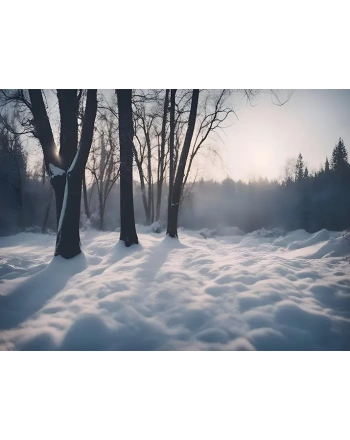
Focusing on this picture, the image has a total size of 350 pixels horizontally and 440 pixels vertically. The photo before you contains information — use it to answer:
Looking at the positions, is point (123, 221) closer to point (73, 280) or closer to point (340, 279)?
point (73, 280)

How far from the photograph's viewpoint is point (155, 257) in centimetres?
462

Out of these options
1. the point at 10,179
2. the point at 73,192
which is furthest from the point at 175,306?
the point at 10,179

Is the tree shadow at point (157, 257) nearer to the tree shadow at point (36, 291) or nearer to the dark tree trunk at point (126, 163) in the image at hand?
the dark tree trunk at point (126, 163)

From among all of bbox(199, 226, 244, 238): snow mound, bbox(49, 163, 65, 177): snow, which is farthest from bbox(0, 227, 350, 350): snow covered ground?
bbox(199, 226, 244, 238): snow mound

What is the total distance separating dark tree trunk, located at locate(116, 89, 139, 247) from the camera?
4961 millimetres

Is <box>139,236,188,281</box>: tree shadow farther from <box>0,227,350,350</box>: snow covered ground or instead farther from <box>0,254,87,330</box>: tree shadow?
<box>0,254,87,330</box>: tree shadow

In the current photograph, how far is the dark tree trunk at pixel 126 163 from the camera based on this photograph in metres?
4.96

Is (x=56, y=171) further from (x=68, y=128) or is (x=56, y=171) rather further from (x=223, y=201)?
(x=223, y=201)

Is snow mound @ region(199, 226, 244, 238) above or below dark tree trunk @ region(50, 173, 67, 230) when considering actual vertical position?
below

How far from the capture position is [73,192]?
4.44 m

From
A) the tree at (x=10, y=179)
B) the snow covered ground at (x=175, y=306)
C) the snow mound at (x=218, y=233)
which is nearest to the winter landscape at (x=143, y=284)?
the snow covered ground at (x=175, y=306)

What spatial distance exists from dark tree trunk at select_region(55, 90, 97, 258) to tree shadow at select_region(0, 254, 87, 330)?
0.83 ft

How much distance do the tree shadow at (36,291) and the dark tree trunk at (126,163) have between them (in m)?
1.23
